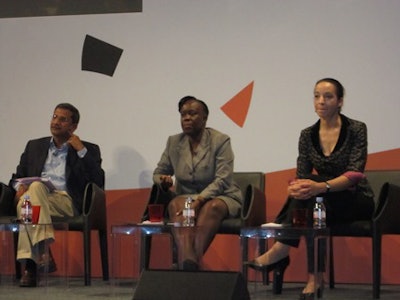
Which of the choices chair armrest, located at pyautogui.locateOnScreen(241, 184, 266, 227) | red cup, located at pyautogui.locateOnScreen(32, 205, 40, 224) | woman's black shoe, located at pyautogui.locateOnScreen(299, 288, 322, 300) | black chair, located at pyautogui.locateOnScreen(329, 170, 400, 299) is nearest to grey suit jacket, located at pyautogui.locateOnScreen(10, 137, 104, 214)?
red cup, located at pyautogui.locateOnScreen(32, 205, 40, 224)

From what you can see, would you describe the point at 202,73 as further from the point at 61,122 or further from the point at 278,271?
the point at 278,271

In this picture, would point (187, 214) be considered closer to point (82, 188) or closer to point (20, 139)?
point (82, 188)

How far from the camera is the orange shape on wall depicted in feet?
18.5

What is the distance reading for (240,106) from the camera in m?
5.64

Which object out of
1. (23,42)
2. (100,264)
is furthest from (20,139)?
(100,264)

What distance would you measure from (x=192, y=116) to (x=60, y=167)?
1002 millimetres

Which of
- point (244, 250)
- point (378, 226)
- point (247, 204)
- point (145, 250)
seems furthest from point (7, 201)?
point (378, 226)

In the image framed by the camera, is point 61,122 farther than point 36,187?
Yes

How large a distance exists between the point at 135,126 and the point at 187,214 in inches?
54.6

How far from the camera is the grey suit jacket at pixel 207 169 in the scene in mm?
4973

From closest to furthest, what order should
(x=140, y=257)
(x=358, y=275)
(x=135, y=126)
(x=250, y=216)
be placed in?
(x=140, y=257)
(x=250, y=216)
(x=358, y=275)
(x=135, y=126)

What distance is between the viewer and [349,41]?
Result: 5.45 m

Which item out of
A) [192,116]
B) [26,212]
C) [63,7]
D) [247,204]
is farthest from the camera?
[63,7]

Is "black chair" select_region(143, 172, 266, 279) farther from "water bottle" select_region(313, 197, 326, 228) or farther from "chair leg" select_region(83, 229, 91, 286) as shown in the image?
"water bottle" select_region(313, 197, 326, 228)
